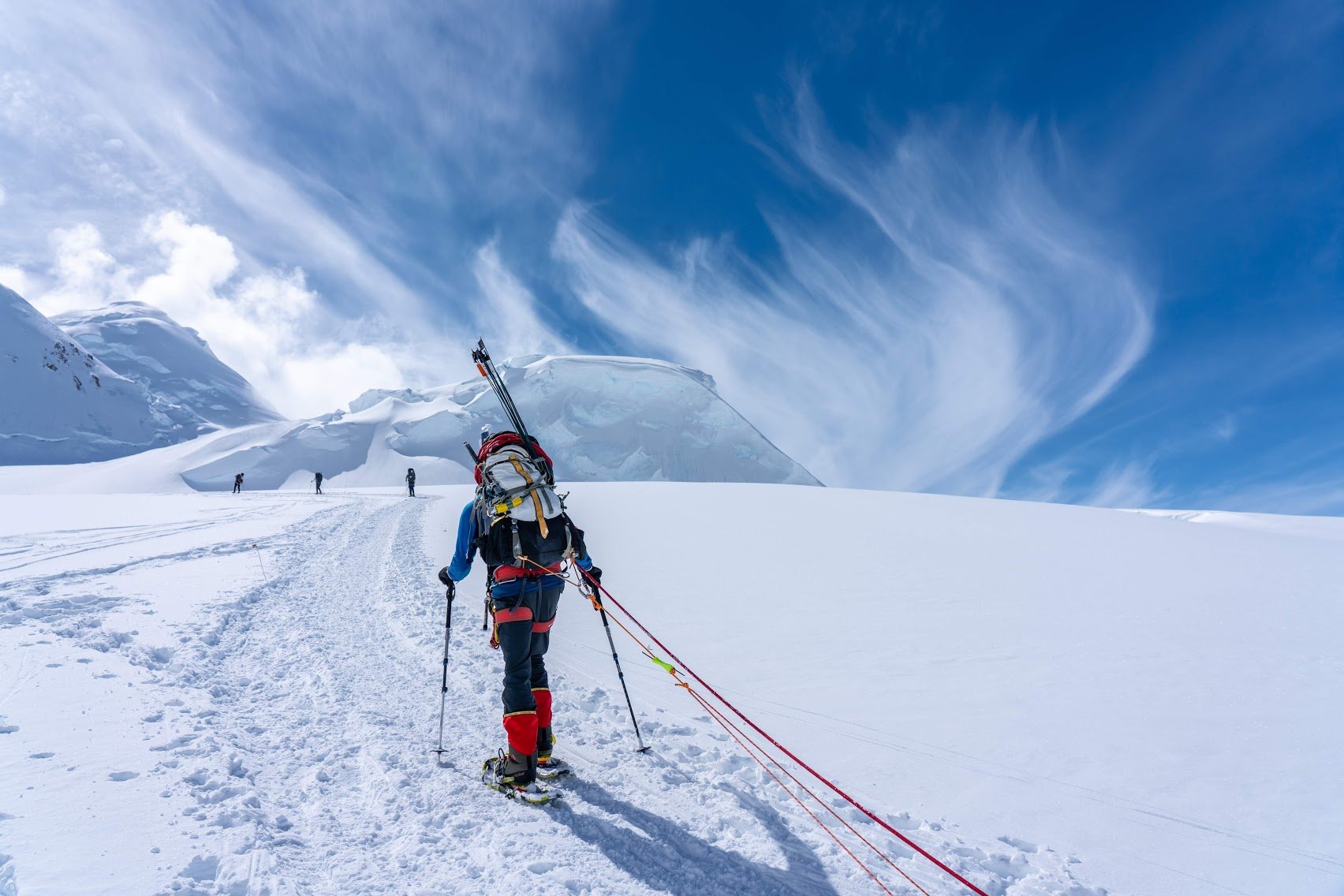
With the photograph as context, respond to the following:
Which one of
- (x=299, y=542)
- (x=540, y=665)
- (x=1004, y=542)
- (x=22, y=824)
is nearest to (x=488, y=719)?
(x=540, y=665)

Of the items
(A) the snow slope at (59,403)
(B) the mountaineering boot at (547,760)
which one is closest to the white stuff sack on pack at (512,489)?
(B) the mountaineering boot at (547,760)

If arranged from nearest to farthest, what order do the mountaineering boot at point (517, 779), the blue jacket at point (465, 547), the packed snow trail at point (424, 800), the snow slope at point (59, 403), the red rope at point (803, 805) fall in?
the packed snow trail at point (424, 800) < the red rope at point (803, 805) < the mountaineering boot at point (517, 779) < the blue jacket at point (465, 547) < the snow slope at point (59, 403)

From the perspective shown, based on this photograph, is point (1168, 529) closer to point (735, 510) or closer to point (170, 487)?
point (735, 510)

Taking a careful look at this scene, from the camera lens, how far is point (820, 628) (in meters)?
8.20

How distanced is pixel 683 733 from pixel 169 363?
232661mm

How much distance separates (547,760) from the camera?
4.44 m

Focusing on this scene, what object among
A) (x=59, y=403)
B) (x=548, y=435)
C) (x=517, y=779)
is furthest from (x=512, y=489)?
(x=59, y=403)

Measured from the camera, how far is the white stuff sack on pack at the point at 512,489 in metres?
4.34

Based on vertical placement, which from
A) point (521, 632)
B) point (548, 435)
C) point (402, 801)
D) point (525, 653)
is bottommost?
point (402, 801)

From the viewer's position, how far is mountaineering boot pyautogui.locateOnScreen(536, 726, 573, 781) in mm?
4320

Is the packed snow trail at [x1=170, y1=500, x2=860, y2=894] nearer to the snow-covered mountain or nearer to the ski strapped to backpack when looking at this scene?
the ski strapped to backpack

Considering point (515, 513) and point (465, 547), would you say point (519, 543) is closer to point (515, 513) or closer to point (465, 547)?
point (515, 513)

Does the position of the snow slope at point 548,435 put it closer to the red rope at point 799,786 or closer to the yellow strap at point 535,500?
the red rope at point 799,786

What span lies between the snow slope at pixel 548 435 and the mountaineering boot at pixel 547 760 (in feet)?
330
